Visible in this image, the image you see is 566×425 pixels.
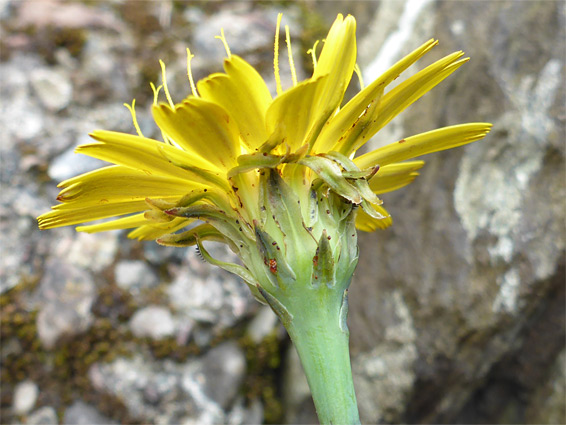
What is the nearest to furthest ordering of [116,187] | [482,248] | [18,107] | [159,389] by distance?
[116,187], [482,248], [159,389], [18,107]

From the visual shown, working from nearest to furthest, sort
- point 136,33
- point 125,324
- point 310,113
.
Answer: point 310,113
point 125,324
point 136,33

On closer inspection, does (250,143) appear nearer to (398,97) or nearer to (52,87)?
(398,97)

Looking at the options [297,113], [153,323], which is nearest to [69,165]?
[153,323]

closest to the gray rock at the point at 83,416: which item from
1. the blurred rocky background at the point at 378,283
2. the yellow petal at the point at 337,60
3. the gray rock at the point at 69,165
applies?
the blurred rocky background at the point at 378,283

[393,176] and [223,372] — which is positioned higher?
[393,176]

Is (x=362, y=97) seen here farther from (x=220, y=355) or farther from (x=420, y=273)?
(x=220, y=355)

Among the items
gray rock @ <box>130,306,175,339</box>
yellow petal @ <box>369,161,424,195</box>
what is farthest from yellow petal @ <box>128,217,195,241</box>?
gray rock @ <box>130,306,175,339</box>

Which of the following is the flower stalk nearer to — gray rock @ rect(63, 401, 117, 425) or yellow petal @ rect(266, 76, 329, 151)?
yellow petal @ rect(266, 76, 329, 151)

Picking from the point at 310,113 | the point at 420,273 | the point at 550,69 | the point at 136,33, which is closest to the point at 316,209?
the point at 310,113
